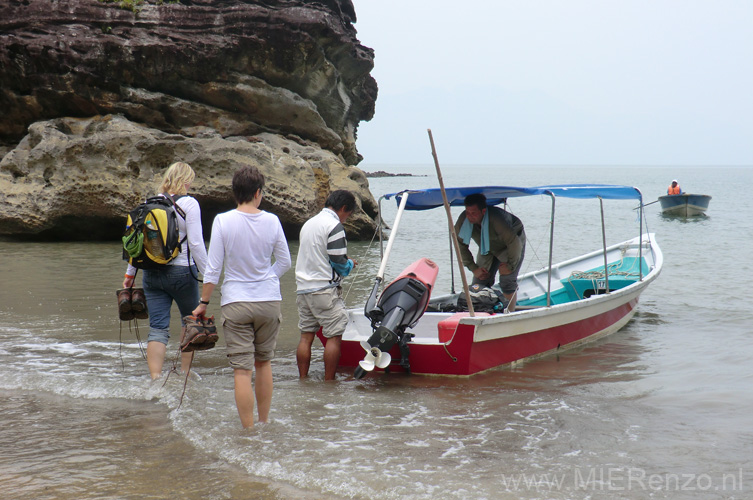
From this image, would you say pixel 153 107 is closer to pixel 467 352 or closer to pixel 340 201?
pixel 340 201

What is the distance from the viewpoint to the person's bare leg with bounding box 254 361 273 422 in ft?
14.8

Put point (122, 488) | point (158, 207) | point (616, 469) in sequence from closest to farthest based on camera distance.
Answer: point (122, 488) < point (616, 469) < point (158, 207)

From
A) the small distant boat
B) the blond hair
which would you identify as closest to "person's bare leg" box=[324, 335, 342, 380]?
the blond hair

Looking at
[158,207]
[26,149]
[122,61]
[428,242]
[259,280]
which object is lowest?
[428,242]

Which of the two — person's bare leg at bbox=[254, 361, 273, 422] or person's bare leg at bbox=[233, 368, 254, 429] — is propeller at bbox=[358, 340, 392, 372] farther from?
person's bare leg at bbox=[233, 368, 254, 429]

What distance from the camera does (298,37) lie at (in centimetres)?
1972

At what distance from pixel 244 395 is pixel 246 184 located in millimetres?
1425

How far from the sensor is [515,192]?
6945 mm

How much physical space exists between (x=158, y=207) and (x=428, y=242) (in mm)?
16461

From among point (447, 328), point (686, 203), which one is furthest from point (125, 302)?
point (686, 203)

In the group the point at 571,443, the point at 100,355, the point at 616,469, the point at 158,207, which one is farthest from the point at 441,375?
the point at 100,355

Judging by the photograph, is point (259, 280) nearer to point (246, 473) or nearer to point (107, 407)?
point (246, 473)

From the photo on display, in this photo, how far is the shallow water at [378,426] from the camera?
3.88 meters

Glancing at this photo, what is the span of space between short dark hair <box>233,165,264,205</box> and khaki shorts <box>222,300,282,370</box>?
0.69 meters
